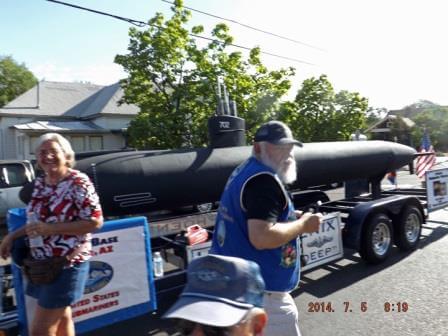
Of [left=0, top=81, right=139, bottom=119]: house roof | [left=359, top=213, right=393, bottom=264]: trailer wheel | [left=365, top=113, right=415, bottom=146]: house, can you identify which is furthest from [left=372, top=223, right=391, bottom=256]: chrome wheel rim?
[left=365, top=113, right=415, bottom=146]: house

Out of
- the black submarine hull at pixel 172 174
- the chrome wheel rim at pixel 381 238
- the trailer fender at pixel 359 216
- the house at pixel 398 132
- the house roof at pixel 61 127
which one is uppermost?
the house at pixel 398 132

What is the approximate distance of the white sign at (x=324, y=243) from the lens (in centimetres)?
531

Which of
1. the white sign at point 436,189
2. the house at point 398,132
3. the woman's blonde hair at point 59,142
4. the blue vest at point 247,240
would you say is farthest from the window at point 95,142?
the house at point 398,132

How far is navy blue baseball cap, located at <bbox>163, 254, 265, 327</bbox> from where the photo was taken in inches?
46.9

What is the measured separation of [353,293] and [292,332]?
3.03 metres

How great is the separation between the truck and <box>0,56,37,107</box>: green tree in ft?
159

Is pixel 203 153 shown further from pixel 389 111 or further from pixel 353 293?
pixel 389 111

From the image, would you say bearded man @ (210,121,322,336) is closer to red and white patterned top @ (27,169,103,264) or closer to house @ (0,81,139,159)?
red and white patterned top @ (27,169,103,264)

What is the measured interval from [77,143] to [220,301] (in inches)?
1135

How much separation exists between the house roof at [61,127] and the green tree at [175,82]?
12.8 meters

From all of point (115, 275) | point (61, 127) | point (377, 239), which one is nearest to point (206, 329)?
point (115, 275)

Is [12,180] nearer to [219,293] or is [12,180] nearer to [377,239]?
[377,239]

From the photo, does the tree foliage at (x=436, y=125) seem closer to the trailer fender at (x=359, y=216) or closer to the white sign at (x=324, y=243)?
the trailer fender at (x=359, y=216)

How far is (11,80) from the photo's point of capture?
1908 inches
